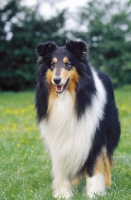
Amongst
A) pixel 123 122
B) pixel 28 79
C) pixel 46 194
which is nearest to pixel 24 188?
pixel 46 194

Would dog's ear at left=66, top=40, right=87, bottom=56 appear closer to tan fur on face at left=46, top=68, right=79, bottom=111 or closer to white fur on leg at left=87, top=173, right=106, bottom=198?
tan fur on face at left=46, top=68, right=79, bottom=111

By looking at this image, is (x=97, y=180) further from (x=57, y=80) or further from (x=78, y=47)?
(x=78, y=47)

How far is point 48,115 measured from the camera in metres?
4.72

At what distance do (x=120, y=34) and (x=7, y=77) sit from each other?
893 centimetres

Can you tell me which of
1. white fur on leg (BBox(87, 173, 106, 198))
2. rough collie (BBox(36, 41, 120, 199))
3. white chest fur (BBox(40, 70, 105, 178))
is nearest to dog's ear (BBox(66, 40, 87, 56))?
rough collie (BBox(36, 41, 120, 199))

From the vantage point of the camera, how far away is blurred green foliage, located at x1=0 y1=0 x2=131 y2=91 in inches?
1025

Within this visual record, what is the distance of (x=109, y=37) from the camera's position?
2855cm

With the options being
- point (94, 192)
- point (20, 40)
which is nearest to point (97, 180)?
point (94, 192)

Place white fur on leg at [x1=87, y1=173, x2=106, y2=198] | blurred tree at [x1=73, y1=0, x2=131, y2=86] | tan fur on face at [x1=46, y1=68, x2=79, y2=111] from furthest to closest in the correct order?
blurred tree at [x1=73, y1=0, x2=131, y2=86] → white fur on leg at [x1=87, y1=173, x2=106, y2=198] → tan fur on face at [x1=46, y1=68, x2=79, y2=111]

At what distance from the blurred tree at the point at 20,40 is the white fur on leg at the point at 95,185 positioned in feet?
69.2

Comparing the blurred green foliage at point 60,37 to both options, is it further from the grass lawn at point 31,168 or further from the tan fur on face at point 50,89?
the tan fur on face at point 50,89

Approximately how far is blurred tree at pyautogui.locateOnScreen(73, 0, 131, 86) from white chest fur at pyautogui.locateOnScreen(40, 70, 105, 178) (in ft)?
73.8

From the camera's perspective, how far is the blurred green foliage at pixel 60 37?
A: 26.0 meters

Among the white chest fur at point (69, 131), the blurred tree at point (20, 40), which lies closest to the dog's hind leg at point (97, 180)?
the white chest fur at point (69, 131)
